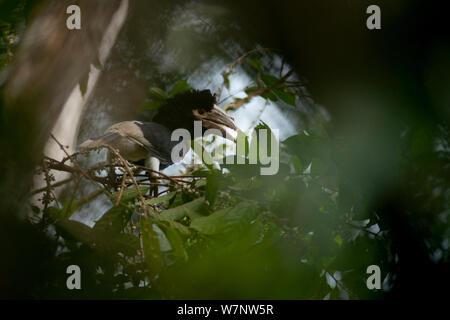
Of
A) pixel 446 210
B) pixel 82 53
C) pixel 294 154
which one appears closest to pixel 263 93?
pixel 294 154

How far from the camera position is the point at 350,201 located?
2.29 feet

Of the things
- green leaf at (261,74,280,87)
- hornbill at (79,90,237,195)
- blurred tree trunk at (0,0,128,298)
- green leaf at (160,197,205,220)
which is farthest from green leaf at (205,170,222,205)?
green leaf at (261,74,280,87)

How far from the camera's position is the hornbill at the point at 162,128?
1571mm

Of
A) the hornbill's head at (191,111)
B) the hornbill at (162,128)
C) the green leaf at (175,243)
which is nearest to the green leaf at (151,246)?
the green leaf at (175,243)

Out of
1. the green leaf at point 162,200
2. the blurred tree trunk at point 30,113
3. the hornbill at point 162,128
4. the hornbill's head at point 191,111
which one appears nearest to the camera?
the blurred tree trunk at point 30,113

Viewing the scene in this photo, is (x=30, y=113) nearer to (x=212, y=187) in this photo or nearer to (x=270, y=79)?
(x=212, y=187)

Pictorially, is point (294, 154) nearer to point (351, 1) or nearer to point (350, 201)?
point (350, 201)

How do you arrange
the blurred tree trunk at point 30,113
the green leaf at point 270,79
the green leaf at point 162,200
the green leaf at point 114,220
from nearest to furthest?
the blurred tree trunk at point 30,113
the green leaf at point 114,220
the green leaf at point 162,200
the green leaf at point 270,79

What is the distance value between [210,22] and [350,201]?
1.47 meters

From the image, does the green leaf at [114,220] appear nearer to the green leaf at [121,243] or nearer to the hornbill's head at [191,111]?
the green leaf at [121,243]

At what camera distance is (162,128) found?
1986mm

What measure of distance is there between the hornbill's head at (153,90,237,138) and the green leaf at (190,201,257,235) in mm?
1407

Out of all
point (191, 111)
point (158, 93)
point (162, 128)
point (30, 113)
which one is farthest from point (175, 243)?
point (191, 111)

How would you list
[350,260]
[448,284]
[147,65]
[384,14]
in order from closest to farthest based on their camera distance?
[448,284], [384,14], [350,260], [147,65]
